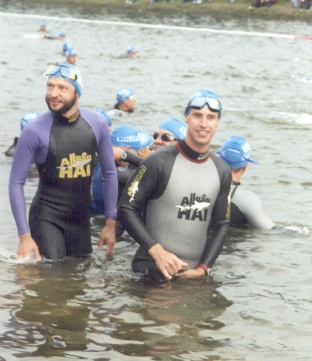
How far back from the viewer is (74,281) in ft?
24.0

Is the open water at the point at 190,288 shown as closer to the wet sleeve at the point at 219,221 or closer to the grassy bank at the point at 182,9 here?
the wet sleeve at the point at 219,221

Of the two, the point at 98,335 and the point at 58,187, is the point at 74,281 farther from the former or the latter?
the point at 98,335

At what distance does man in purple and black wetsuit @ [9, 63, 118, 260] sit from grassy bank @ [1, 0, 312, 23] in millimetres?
41298

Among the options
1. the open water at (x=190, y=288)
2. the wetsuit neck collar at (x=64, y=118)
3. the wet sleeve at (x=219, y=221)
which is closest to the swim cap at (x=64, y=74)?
the wetsuit neck collar at (x=64, y=118)

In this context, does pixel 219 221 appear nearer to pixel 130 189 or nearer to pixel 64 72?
pixel 130 189

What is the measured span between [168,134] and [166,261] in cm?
272

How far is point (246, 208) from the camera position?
8.77 metres

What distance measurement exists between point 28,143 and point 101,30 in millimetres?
33298

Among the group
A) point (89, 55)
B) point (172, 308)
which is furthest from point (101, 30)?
point (172, 308)

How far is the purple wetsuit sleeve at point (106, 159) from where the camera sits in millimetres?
7117

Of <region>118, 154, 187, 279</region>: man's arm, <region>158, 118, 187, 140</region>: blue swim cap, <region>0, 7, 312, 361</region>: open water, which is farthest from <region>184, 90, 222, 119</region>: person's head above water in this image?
<region>158, 118, 187, 140</region>: blue swim cap

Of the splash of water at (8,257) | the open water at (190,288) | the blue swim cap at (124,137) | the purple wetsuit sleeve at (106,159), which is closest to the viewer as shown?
the open water at (190,288)

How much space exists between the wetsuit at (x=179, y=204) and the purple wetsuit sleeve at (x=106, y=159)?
616mm

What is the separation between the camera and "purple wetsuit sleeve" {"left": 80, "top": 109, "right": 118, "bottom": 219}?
23.4 feet
